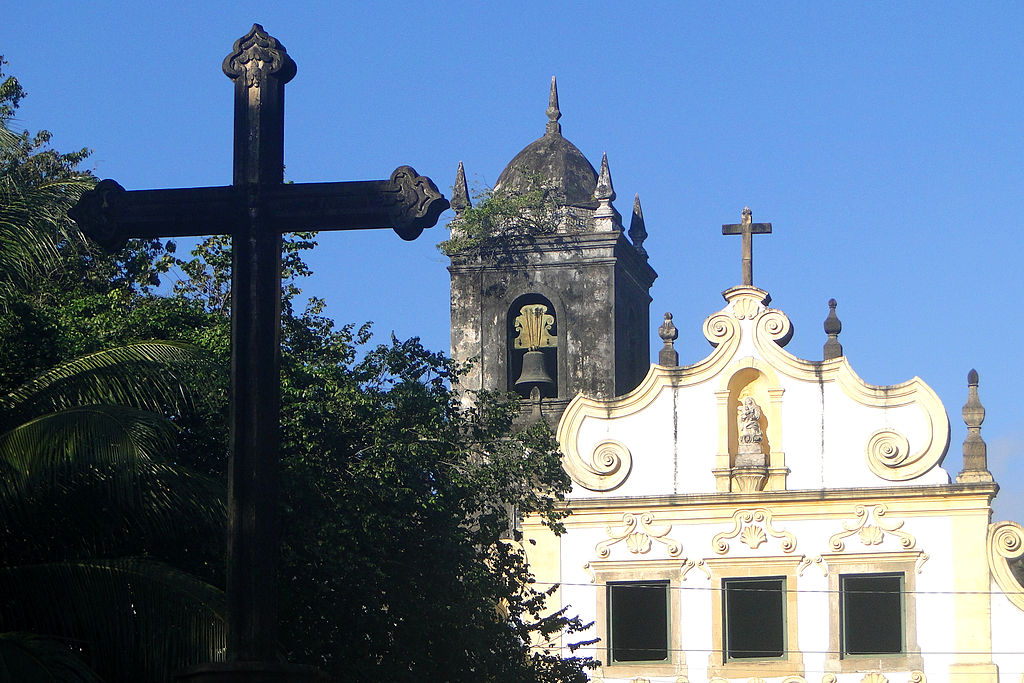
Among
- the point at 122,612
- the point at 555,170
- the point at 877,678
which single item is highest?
the point at 555,170

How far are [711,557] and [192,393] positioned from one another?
1222 cm

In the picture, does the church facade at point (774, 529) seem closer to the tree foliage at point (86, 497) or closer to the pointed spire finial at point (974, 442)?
the pointed spire finial at point (974, 442)

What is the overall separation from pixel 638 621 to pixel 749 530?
197 centimetres

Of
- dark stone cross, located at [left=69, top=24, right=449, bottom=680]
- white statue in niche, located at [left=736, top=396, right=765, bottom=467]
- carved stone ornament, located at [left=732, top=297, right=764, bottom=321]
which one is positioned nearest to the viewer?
dark stone cross, located at [left=69, top=24, right=449, bottom=680]

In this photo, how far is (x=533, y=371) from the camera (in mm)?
32969

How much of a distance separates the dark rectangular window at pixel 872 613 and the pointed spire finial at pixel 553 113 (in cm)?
1767

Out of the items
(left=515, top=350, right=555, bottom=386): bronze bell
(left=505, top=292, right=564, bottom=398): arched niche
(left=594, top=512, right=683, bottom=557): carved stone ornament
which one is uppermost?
(left=505, top=292, right=564, bottom=398): arched niche

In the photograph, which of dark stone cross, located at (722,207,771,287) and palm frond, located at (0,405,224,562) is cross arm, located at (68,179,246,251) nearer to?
Result: palm frond, located at (0,405,224,562)

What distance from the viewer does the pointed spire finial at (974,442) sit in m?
24.6

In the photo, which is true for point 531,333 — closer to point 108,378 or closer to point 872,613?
point 872,613

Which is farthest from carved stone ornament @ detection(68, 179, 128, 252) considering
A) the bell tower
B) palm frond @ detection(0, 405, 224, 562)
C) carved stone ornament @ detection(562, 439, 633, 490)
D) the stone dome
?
the stone dome

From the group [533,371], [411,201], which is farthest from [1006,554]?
[411,201]

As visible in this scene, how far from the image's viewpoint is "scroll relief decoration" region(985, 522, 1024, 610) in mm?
23922

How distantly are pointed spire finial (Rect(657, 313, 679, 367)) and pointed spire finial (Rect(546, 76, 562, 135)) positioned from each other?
46.4ft
